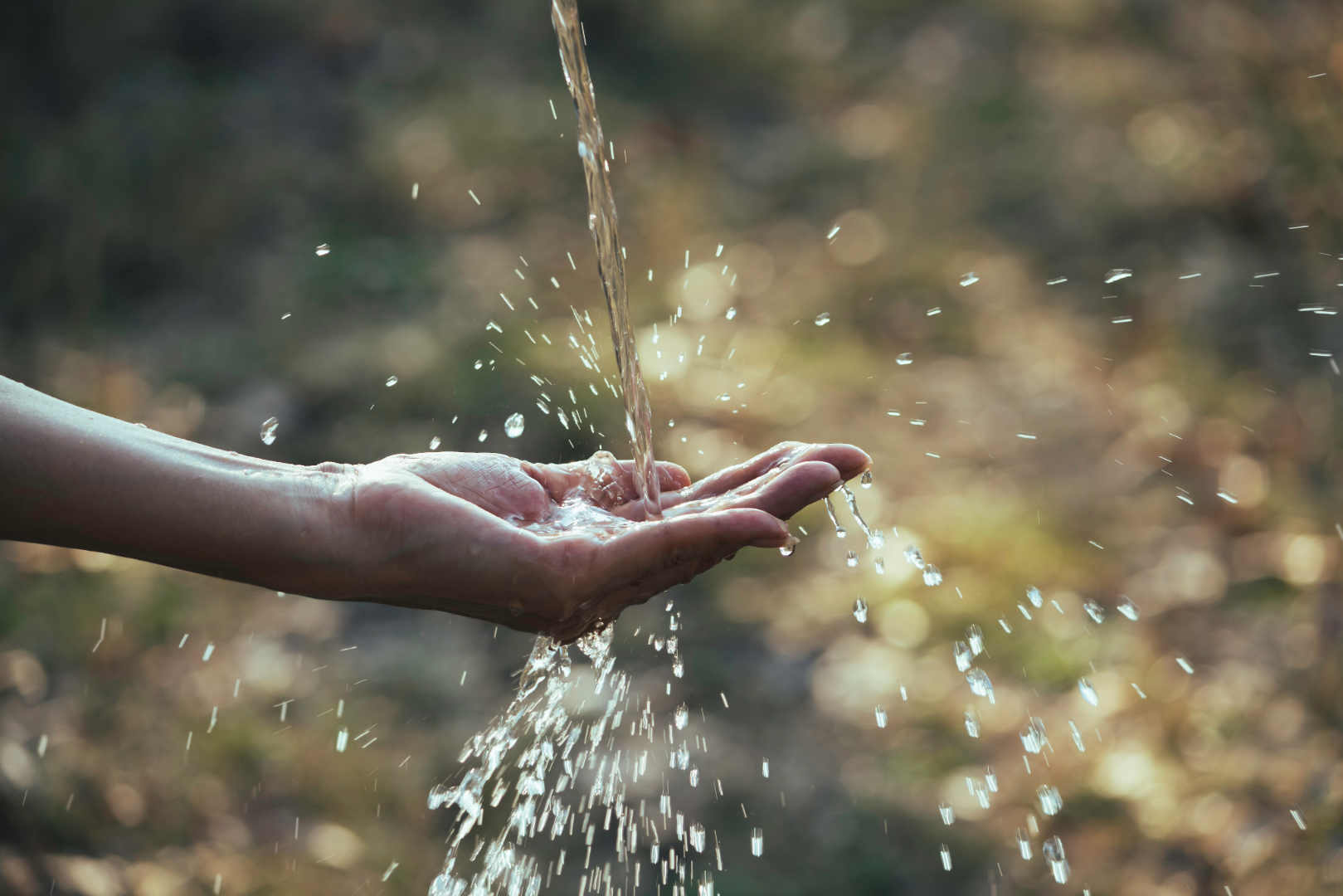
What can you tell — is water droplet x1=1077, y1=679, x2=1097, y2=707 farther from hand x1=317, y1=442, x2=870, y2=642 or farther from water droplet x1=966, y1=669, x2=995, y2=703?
hand x1=317, y1=442, x2=870, y2=642

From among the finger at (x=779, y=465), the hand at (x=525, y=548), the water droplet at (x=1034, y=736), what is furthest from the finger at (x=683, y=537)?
the water droplet at (x=1034, y=736)

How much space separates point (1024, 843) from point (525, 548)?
66.8 inches

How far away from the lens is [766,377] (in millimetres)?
3674

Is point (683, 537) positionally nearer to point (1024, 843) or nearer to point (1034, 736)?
point (1024, 843)

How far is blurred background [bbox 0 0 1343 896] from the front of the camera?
2.62 metres

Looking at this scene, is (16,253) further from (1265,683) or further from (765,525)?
(1265,683)

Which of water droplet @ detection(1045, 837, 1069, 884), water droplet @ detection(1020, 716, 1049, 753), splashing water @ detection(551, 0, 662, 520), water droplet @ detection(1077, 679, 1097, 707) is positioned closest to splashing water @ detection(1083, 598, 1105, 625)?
water droplet @ detection(1077, 679, 1097, 707)

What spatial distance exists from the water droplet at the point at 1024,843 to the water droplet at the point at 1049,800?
9 centimetres

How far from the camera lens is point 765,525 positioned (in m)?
1.51

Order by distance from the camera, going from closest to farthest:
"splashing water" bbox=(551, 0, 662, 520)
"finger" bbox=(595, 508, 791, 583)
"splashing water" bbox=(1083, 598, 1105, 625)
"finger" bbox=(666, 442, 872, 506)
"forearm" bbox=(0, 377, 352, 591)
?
1. "forearm" bbox=(0, 377, 352, 591)
2. "finger" bbox=(595, 508, 791, 583)
3. "finger" bbox=(666, 442, 872, 506)
4. "splashing water" bbox=(551, 0, 662, 520)
5. "splashing water" bbox=(1083, 598, 1105, 625)

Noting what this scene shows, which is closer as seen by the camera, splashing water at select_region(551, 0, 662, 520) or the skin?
the skin

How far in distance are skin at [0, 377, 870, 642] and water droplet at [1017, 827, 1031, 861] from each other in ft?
4.55

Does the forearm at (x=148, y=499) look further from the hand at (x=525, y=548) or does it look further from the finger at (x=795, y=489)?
the finger at (x=795, y=489)

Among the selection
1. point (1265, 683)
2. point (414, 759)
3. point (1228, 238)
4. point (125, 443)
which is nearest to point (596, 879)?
point (414, 759)
